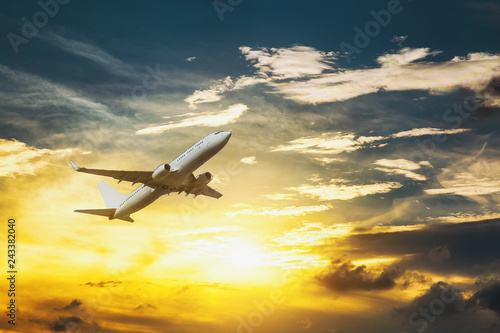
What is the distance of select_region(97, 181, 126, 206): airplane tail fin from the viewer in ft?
329

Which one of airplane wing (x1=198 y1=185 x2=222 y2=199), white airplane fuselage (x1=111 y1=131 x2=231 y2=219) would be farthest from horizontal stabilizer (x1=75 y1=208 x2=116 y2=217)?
airplane wing (x1=198 y1=185 x2=222 y2=199)

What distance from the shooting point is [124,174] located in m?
82.1

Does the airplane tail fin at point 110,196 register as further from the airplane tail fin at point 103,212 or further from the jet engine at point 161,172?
the jet engine at point 161,172

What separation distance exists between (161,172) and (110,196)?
35206mm

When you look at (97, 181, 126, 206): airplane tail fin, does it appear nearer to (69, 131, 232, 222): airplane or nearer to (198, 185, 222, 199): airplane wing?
(69, 131, 232, 222): airplane

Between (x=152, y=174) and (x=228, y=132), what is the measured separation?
55.2 feet

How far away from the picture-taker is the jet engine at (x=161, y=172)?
7650 centimetres

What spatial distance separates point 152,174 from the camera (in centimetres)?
8044

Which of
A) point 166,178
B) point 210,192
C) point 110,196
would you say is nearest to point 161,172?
point 166,178

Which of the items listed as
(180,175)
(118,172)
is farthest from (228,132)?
(118,172)

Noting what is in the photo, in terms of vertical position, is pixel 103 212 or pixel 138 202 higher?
pixel 138 202

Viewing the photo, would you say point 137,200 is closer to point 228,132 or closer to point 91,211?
point 91,211

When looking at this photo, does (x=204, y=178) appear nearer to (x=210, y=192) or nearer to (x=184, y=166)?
(x=184, y=166)

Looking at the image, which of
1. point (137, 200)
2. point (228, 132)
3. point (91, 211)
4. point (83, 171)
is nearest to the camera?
point (228, 132)
